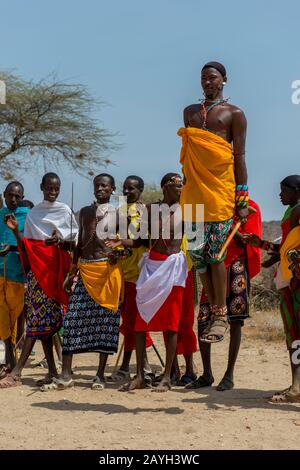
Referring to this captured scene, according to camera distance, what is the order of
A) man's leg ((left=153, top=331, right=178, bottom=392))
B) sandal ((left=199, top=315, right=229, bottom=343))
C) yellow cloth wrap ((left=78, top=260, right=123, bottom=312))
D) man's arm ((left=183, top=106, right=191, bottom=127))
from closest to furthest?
sandal ((left=199, top=315, right=229, bottom=343)) < man's arm ((left=183, top=106, right=191, bottom=127)) < man's leg ((left=153, top=331, right=178, bottom=392)) < yellow cloth wrap ((left=78, top=260, right=123, bottom=312))

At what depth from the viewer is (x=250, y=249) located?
24.9 ft

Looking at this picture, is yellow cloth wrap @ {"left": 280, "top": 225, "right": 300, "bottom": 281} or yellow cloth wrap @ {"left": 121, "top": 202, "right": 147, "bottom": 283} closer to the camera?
yellow cloth wrap @ {"left": 280, "top": 225, "right": 300, "bottom": 281}

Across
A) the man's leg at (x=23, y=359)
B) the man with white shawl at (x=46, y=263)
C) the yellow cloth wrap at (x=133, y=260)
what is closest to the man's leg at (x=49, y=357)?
the man with white shawl at (x=46, y=263)

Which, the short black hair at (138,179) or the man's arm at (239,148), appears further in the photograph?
the short black hair at (138,179)

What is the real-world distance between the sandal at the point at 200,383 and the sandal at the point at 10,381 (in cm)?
170

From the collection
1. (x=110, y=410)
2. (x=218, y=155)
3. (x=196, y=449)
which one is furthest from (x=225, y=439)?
(x=218, y=155)

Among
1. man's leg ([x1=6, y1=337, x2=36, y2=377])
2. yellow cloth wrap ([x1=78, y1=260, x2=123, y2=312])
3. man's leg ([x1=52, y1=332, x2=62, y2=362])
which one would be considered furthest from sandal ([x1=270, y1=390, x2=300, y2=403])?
man's leg ([x1=52, y1=332, x2=62, y2=362])

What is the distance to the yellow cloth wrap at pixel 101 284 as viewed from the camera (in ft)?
25.1

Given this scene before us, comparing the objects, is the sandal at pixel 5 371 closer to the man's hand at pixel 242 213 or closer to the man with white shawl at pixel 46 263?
the man with white shawl at pixel 46 263

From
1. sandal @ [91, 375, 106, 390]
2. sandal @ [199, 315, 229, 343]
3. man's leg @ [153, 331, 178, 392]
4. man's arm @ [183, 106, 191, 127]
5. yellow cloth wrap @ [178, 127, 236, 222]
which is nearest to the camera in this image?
sandal @ [199, 315, 229, 343]

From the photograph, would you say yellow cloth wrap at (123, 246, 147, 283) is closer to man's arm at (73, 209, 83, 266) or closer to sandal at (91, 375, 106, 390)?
man's arm at (73, 209, 83, 266)

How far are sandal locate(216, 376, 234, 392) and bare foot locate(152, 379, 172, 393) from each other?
1.60 ft

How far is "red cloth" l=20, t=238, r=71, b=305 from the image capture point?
25.7 feet

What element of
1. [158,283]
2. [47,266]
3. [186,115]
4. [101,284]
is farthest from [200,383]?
[186,115]
